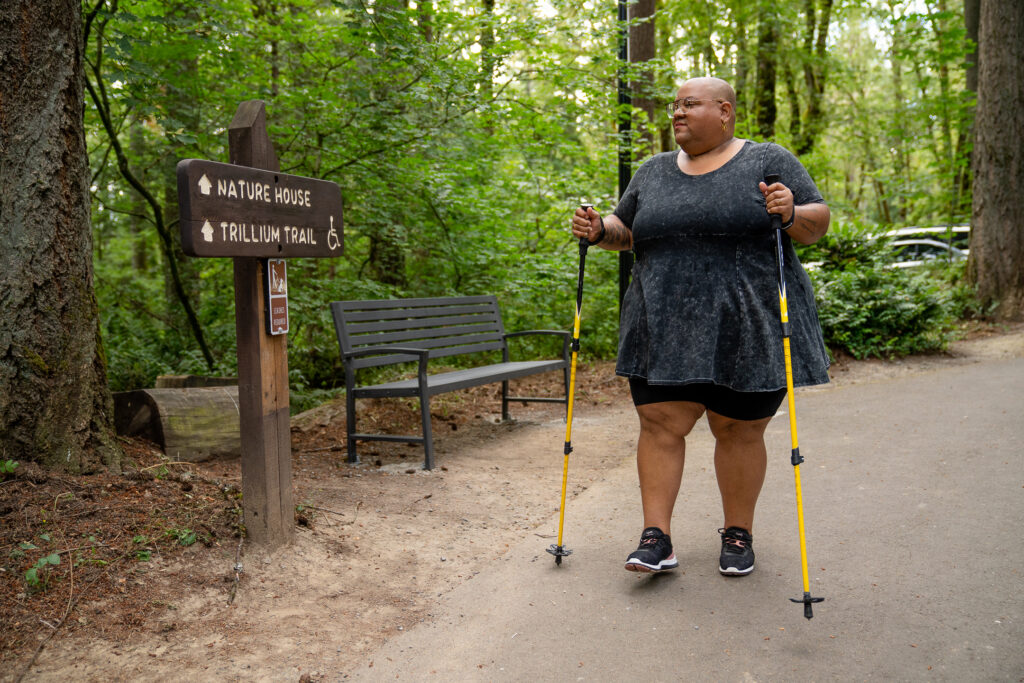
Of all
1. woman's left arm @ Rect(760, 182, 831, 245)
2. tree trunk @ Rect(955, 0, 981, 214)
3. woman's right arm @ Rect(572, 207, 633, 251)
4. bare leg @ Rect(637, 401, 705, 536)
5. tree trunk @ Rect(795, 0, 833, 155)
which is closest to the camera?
woman's left arm @ Rect(760, 182, 831, 245)

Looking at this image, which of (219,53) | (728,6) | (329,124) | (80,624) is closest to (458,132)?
(329,124)

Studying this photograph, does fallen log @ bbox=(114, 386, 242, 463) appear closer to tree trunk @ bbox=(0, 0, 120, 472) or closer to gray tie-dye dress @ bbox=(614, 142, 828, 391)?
tree trunk @ bbox=(0, 0, 120, 472)

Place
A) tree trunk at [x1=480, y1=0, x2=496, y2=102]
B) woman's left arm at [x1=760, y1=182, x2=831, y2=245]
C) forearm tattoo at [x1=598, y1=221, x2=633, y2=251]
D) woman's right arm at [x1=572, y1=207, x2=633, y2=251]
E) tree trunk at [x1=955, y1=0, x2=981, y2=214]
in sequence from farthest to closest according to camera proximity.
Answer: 1. tree trunk at [x1=955, y1=0, x2=981, y2=214]
2. tree trunk at [x1=480, y1=0, x2=496, y2=102]
3. forearm tattoo at [x1=598, y1=221, x2=633, y2=251]
4. woman's right arm at [x1=572, y1=207, x2=633, y2=251]
5. woman's left arm at [x1=760, y1=182, x2=831, y2=245]

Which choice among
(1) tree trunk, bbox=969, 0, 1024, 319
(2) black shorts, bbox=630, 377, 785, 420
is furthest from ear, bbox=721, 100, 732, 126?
(1) tree trunk, bbox=969, 0, 1024, 319

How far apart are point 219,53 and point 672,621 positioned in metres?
6.94

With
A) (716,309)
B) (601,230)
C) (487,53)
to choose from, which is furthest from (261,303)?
(487,53)

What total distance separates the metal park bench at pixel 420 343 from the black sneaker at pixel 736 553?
243 centimetres

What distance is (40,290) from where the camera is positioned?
400 centimetres

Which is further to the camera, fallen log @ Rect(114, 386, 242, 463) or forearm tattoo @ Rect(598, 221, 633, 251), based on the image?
fallen log @ Rect(114, 386, 242, 463)

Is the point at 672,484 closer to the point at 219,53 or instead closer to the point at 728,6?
the point at 219,53

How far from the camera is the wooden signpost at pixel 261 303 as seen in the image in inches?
145

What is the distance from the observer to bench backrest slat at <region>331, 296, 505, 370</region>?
6246 millimetres

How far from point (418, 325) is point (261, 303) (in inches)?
125

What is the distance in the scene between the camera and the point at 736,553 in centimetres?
363
